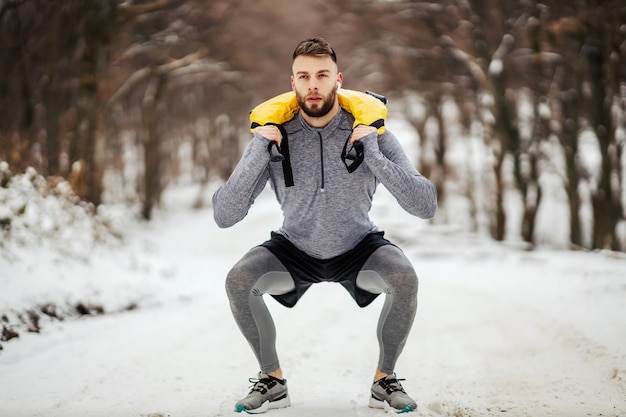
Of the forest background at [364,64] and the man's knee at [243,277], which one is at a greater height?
the forest background at [364,64]

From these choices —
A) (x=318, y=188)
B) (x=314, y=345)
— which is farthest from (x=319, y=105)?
(x=314, y=345)

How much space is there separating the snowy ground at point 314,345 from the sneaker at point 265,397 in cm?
11

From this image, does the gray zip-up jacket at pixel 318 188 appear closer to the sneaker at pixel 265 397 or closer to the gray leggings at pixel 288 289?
the gray leggings at pixel 288 289

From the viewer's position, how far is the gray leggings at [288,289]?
3.32 m

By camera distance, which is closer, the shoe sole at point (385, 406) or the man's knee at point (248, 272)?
the shoe sole at point (385, 406)

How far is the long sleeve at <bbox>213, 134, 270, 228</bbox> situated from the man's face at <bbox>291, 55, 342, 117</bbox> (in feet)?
1.11

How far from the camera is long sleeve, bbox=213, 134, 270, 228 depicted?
3.37 meters

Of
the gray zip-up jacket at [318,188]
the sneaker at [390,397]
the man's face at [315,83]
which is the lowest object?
the sneaker at [390,397]

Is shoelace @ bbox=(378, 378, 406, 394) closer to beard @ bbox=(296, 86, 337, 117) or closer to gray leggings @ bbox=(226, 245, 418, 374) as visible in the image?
gray leggings @ bbox=(226, 245, 418, 374)

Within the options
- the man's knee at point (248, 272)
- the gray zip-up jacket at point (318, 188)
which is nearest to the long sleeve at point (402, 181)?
the gray zip-up jacket at point (318, 188)

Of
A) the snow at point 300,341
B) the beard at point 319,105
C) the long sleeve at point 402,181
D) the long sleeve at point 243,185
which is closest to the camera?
the long sleeve at point 402,181

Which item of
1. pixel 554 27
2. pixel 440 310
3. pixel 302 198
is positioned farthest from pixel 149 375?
pixel 554 27

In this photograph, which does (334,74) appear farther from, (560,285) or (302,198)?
(560,285)

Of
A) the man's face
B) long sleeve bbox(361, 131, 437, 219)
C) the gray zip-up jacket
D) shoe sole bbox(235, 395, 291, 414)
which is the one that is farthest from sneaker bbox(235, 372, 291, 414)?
the man's face
